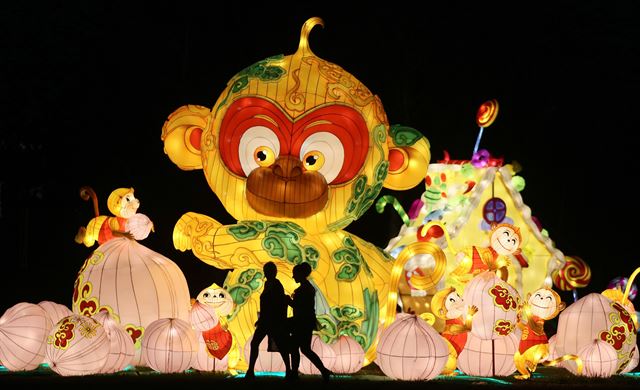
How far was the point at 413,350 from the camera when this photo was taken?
39.8 feet

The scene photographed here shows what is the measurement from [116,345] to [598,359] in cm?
494


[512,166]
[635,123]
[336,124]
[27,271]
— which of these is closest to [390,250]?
[512,166]

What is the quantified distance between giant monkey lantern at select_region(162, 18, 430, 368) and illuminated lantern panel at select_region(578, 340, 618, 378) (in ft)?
7.27

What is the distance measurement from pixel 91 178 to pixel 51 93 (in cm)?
146

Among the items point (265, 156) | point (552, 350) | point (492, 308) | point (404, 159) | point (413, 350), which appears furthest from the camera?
point (404, 159)

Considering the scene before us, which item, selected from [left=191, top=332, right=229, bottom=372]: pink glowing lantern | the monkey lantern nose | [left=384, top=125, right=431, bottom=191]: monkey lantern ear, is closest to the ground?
[left=191, top=332, right=229, bottom=372]: pink glowing lantern

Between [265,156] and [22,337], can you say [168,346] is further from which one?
[265,156]

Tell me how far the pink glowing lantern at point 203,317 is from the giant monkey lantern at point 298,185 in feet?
1.26

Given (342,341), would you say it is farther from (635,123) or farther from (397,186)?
(635,123)

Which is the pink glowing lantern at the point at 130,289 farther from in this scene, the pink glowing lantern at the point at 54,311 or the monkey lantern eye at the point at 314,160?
the monkey lantern eye at the point at 314,160

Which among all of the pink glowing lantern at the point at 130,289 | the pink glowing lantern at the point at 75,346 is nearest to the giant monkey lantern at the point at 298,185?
the pink glowing lantern at the point at 130,289

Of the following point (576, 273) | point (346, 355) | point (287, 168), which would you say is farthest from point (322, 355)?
point (576, 273)

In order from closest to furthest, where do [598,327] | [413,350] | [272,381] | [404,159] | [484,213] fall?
[272,381] → [413,350] → [598,327] → [404,159] → [484,213]

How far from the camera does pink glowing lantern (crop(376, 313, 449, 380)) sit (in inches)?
477
